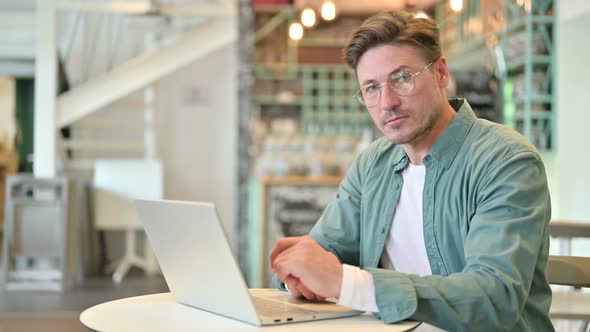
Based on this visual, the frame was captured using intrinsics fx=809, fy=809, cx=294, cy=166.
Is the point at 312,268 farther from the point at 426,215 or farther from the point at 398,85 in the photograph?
A: the point at 398,85

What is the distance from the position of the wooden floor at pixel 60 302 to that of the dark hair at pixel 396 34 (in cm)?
353

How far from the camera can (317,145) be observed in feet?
Answer: 25.0

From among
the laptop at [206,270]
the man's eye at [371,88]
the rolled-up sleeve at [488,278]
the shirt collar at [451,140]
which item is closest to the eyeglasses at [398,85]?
the man's eye at [371,88]

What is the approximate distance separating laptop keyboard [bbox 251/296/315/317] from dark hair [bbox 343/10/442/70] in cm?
60

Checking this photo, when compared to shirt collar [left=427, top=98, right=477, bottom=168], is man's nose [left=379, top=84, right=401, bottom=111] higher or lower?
higher

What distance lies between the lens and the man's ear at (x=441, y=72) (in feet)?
6.39

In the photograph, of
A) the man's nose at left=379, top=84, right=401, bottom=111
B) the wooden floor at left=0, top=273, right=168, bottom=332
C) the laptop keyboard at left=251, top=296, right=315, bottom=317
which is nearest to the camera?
the laptop keyboard at left=251, top=296, right=315, bottom=317

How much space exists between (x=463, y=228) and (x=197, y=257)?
0.60m

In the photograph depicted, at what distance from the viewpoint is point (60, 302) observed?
6199 millimetres

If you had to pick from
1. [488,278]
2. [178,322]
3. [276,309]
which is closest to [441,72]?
[488,278]

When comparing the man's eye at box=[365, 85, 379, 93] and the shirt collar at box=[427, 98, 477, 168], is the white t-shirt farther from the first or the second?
the man's eye at box=[365, 85, 379, 93]

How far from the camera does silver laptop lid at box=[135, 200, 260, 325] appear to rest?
1492 millimetres

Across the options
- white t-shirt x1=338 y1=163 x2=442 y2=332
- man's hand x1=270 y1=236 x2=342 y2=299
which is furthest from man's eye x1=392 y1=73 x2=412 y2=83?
man's hand x1=270 y1=236 x2=342 y2=299

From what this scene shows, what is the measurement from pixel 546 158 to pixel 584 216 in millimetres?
554
